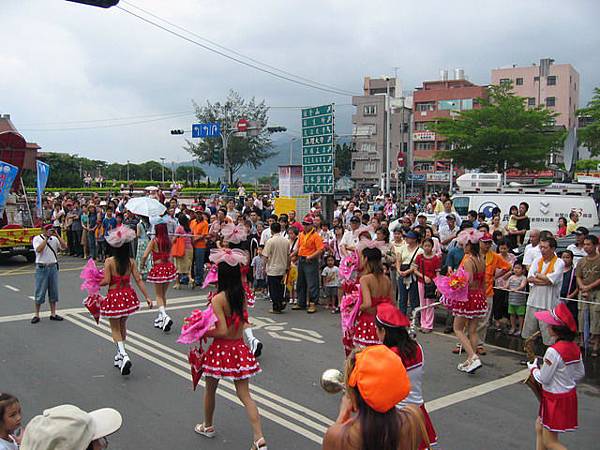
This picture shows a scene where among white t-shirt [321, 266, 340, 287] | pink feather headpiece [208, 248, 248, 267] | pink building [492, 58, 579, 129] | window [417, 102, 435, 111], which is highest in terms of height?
pink building [492, 58, 579, 129]

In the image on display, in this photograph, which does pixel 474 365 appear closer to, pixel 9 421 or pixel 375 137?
pixel 9 421

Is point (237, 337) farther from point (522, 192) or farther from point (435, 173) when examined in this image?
point (435, 173)

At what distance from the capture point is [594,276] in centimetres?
914

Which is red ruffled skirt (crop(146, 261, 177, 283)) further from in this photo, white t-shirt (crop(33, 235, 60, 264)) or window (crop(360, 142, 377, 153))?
window (crop(360, 142, 377, 153))

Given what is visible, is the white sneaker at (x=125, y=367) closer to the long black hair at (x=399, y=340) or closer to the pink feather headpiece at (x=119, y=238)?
the pink feather headpiece at (x=119, y=238)

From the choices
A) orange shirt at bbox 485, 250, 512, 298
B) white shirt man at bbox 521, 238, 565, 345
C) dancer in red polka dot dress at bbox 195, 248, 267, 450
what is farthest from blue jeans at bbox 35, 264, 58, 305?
white shirt man at bbox 521, 238, 565, 345

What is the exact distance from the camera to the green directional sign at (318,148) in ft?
57.4

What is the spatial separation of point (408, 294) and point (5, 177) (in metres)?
12.6

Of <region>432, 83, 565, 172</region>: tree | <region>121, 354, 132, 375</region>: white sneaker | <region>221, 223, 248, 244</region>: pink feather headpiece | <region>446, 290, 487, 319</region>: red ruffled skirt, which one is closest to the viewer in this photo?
<region>121, 354, 132, 375</region>: white sneaker

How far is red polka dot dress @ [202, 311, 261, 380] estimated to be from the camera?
5445 millimetres

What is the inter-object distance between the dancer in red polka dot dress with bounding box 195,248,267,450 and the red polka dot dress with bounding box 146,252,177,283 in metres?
4.50

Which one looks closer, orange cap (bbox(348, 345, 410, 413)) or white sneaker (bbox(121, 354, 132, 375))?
orange cap (bbox(348, 345, 410, 413))

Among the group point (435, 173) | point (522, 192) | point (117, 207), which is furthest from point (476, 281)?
point (435, 173)

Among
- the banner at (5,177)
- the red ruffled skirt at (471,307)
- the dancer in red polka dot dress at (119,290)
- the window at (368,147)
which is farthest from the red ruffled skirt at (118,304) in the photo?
the window at (368,147)
